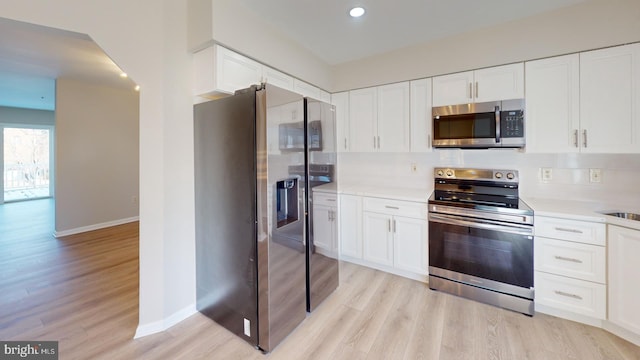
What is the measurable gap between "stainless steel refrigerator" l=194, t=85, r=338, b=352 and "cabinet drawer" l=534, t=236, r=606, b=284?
1.94 m

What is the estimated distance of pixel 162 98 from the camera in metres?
1.97

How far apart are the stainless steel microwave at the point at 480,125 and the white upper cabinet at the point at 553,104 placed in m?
0.10

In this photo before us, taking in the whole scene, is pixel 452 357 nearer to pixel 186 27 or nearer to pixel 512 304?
pixel 512 304

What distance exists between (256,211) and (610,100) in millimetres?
3075

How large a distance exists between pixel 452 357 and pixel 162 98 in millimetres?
2859

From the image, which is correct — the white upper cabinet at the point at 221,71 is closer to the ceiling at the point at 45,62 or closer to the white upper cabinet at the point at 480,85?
the ceiling at the point at 45,62

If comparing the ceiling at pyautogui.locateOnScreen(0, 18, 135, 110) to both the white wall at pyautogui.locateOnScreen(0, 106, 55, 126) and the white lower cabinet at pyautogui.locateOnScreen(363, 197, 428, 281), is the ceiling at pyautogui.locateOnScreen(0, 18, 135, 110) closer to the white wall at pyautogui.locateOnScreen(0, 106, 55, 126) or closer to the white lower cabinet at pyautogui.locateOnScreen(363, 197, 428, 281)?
the white wall at pyautogui.locateOnScreen(0, 106, 55, 126)

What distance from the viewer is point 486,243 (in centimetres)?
231

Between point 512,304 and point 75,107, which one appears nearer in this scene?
point 512,304

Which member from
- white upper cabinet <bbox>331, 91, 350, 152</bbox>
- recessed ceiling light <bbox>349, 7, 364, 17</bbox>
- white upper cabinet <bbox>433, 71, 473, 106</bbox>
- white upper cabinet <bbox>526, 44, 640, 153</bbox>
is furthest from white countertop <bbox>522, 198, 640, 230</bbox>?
recessed ceiling light <bbox>349, 7, 364, 17</bbox>

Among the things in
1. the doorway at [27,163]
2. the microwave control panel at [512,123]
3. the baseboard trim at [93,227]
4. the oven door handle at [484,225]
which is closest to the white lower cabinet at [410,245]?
the oven door handle at [484,225]

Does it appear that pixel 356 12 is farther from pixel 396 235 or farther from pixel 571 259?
pixel 571 259

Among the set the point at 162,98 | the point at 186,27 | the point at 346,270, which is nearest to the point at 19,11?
the point at 162,98

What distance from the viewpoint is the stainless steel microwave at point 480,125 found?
2.43m
